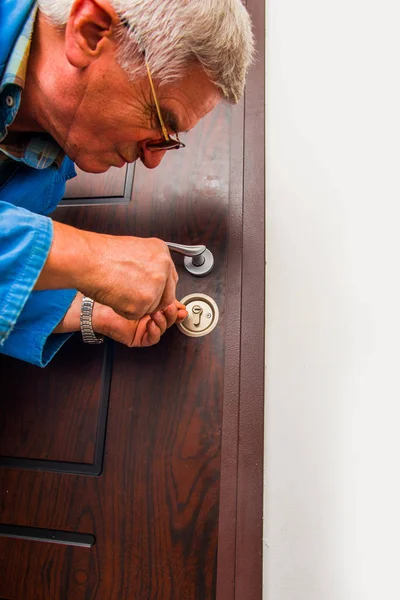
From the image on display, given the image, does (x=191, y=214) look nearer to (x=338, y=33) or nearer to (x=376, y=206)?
(x=376, y=206)

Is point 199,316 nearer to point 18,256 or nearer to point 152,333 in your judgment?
point 152,333

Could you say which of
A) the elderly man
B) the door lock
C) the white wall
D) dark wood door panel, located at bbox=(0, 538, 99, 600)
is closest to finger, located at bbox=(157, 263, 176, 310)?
the elderly man

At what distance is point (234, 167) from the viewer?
2.48 feet

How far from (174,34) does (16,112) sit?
0.22 m

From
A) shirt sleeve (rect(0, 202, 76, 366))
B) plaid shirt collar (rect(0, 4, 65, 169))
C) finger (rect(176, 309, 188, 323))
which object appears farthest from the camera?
finger (rect(176, 309, 188, 323))

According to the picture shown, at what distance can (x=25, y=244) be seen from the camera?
1.45ft

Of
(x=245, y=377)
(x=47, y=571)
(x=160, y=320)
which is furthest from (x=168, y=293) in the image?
(x=47, y=571)

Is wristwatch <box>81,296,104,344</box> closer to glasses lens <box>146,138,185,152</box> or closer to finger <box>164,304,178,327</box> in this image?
finger <box>164,304,178,327</box>

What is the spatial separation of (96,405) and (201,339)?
19 centimetres

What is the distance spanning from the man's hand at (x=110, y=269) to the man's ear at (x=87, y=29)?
0.73 ft

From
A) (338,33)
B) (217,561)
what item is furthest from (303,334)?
(338,33)

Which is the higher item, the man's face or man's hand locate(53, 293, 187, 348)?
the man's face

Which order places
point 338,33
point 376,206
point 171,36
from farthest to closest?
1. point 338,33
2. point 376,206
3. point 171,36

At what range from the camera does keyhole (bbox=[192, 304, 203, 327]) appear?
27.1 inches
